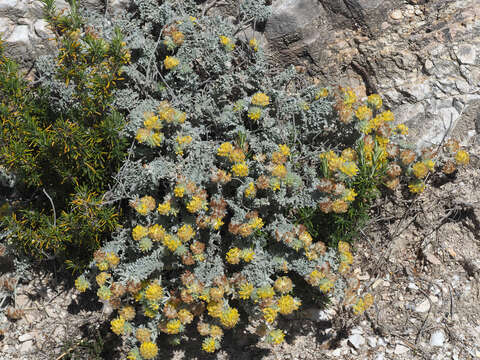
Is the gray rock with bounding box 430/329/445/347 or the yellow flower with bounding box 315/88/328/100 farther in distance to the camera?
the yellow flower with bounding box 315/88/328/100

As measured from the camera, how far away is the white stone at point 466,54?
3.60 m

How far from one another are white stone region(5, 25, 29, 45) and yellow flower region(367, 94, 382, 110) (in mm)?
2633

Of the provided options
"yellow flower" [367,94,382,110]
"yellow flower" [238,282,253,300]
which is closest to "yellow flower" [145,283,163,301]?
"yellow flower" [238,282,253,300]

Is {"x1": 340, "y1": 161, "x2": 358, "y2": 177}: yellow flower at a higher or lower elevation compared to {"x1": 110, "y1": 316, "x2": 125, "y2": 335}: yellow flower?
higher

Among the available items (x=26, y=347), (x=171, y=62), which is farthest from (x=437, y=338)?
(x=26, y=347)

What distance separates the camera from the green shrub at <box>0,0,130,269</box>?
10.3 ft

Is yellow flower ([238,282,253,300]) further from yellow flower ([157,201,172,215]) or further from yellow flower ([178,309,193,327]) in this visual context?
yellow flower ([157,201,172,215])

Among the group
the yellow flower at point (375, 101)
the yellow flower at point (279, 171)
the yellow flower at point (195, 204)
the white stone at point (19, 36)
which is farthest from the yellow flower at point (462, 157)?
the white stone at point (19, 36)

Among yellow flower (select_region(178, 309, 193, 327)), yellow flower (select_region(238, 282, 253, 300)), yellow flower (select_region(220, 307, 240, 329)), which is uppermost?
yellow flower (select_region(238, 282, 253, 300))

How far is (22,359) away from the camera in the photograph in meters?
3.46

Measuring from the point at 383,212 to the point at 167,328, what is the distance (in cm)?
182

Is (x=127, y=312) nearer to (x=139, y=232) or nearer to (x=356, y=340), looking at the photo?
(x=139, y=232)

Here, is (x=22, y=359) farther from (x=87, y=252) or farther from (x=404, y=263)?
(x=404, y=263)

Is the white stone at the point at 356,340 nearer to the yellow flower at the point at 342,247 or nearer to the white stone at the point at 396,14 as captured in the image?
the yellow flower at the point at 342,247
